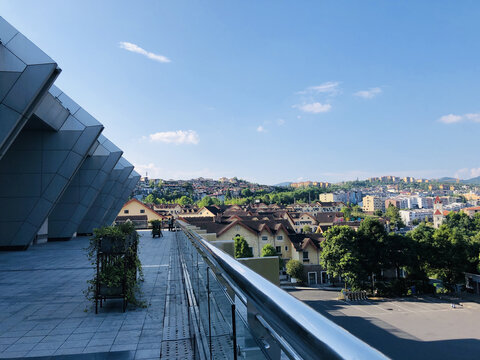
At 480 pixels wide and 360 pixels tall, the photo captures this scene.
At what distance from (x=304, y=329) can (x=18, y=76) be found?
1563cm

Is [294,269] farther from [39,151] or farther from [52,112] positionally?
[52,112]

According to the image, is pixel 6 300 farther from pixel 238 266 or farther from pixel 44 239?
pixel 44 239

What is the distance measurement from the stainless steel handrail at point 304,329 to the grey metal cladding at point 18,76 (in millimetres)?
14999

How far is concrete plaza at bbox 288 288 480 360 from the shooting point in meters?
31.8

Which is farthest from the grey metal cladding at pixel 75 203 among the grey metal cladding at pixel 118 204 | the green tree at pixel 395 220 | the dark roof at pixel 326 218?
the green tree at pixel 395 220

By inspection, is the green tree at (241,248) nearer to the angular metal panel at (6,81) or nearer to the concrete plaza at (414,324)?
the concrete plaza at (414,324)

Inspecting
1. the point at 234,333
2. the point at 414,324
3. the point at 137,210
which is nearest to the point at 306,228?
the point at 137,210

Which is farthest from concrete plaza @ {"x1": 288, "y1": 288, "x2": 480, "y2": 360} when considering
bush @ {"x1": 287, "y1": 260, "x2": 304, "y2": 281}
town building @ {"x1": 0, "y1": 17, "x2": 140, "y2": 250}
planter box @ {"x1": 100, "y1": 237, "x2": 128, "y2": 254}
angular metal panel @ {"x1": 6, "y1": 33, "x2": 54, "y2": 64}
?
angular metal panel @ {"x1": 6, "y1": 33, "x2": 54, "y2": 64}

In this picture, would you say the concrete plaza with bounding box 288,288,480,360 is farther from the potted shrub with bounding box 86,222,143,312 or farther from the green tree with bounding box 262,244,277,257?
the potted shrub with bounding box 86,222,143,312

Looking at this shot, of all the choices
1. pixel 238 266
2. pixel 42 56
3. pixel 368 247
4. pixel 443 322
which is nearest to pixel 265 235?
pixel 368 247

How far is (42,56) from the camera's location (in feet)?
44.7

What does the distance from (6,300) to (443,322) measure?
129 ft

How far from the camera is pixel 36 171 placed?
18578 mm

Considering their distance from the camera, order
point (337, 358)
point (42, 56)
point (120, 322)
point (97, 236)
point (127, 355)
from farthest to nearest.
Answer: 1. point (42, 56)
2. point (97, 236)
3. point (120, 322)
4. point (127, 355)
5. point (337, 358)
